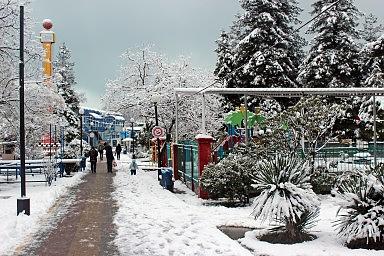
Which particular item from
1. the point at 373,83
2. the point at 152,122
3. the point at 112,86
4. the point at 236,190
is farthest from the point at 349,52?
the point at 236,190

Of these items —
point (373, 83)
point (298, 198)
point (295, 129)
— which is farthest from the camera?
point (373, 83)

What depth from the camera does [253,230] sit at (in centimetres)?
1041

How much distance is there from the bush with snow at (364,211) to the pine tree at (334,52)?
2858 cm

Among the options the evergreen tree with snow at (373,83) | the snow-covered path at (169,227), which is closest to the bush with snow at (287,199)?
the snow-covered path at (169,227)

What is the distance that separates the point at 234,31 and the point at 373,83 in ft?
68.3

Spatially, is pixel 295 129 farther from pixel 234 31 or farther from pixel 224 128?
pixel 234 31

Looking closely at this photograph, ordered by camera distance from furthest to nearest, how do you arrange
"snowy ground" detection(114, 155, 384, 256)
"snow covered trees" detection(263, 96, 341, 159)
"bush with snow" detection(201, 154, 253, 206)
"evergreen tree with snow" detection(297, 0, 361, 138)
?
"evergreen tree with snow" detection(297, 0, 361, 138), "snow covered trees" detection(263, 96, 341, 159), "bush with snow" detection(201, 154, 253, 206), "snowy ground" detection(114, 155, 384, 256)

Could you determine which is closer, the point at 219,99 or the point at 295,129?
the point at 295,129

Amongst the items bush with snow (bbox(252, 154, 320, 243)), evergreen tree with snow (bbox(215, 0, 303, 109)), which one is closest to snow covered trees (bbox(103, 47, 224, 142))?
evergreen tree with snow (bbox(215, 0, 303, 109))

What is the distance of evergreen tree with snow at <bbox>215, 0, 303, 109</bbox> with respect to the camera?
38469mm

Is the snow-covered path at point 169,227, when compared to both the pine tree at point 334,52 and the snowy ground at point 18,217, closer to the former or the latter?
the snowy ground at point 18,217

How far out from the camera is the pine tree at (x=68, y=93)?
60.7 meters

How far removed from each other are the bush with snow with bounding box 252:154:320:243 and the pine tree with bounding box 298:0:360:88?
2816cm

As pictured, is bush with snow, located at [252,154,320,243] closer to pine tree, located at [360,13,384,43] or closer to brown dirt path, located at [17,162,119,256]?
brown dirt path, located at [17,162,119,256]
